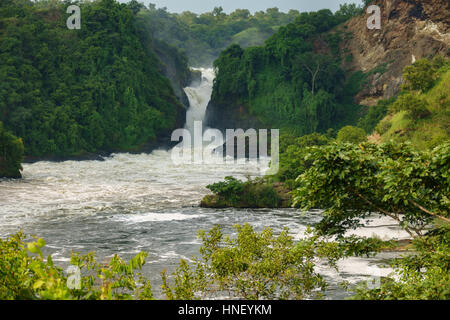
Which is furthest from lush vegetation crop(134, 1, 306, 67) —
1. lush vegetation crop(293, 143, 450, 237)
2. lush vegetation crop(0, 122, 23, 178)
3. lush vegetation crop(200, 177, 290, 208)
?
lush vegetation crop(293, 143, 450, 237)

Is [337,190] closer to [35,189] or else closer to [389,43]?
[35,189]

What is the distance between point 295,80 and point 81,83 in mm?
24571

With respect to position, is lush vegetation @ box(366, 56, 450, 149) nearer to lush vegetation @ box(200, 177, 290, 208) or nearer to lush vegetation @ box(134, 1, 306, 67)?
lush vegetation @ box(200, 177, 290, 208)

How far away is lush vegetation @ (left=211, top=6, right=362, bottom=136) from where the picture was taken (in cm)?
5762

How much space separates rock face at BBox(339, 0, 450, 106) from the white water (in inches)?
909

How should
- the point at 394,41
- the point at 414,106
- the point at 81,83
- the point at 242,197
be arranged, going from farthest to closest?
the point at 394,41 < the point at 81,83 < the point at 414,106 < the point at 242,197

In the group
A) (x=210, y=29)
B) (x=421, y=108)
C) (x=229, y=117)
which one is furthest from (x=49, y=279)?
(x=210, y=29)

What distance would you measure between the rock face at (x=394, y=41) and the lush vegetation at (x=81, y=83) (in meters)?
22.9

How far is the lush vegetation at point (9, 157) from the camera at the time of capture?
35.9m

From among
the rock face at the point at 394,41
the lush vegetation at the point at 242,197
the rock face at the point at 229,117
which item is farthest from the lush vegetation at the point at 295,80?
the lush vegetation at the point at 242,197

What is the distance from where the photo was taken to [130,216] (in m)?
25.3

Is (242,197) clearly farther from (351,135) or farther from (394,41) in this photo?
(394,41)

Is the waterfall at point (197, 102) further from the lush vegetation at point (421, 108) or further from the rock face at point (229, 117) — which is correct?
the lush vegetation at point (421, 108)
